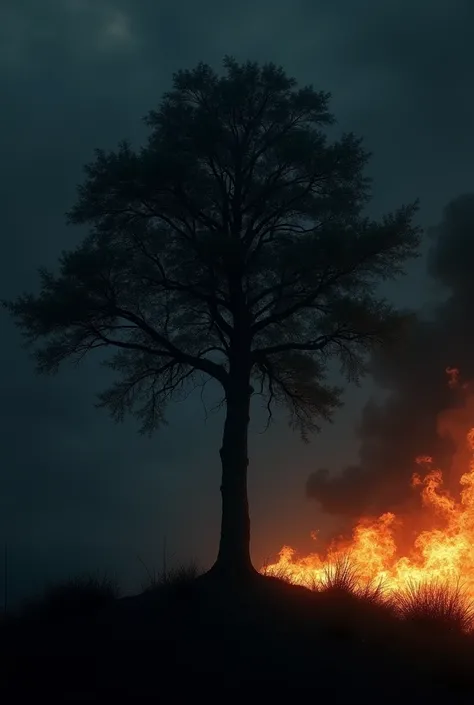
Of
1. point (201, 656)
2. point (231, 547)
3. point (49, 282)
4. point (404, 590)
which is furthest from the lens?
point (49, 282)

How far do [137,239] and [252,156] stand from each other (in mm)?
3950

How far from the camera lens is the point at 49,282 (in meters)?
24.6

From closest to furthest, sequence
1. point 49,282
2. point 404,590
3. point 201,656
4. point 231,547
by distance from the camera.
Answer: point 201,656
point 404,590
point 231,547
point 49,282

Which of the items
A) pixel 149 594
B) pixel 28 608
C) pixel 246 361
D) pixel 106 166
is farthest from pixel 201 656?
pixel 106 166

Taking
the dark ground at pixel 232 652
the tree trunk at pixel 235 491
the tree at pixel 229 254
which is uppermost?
the tree at pixel 229 254

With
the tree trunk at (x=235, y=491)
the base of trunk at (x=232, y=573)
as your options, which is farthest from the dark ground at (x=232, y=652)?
the tree trunk at (x=235, y=491)

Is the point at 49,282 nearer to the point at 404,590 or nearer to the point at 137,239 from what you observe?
the point at 137,239

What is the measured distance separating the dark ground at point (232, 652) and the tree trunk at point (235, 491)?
2.75 ft

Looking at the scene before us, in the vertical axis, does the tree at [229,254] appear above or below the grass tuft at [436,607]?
above

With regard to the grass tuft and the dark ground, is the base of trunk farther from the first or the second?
the grass tuft

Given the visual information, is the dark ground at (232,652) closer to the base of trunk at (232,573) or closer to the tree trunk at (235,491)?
the base of trunk at (232,573)

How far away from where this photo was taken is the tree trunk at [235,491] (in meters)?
22.9

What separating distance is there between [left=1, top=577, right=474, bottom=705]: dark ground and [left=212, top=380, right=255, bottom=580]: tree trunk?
0.84m

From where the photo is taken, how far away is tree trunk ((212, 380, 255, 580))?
2288 cm
